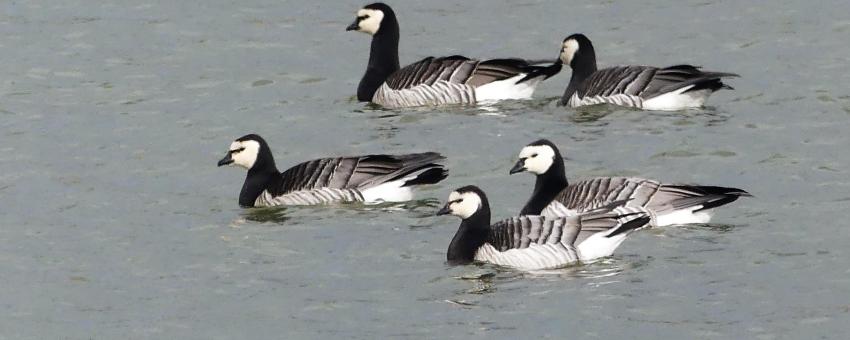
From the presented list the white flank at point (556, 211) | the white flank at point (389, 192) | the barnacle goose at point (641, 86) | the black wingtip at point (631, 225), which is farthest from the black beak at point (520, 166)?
the barnacle goose at point (641, 86)

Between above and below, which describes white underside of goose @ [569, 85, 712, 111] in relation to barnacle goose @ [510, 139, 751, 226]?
below

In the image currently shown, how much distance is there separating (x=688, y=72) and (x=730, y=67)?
3803mm

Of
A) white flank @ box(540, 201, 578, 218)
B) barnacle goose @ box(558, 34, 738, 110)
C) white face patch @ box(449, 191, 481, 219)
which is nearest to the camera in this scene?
white face patch @ box(449, 191, 481, 219)

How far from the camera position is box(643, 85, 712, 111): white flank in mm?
24672

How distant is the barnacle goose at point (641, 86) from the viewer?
24297mm

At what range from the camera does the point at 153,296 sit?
17.2 m

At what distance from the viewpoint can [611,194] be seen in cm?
1916

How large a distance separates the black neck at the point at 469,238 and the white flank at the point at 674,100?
694cm

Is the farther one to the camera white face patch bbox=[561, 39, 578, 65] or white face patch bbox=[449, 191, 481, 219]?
white face patch bbox=[561, 39, 578, 65]

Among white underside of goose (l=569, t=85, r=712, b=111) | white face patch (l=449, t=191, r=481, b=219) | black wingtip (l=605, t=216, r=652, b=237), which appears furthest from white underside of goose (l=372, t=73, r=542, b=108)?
black wingtip (l=605, t=216, r=652, b=237)

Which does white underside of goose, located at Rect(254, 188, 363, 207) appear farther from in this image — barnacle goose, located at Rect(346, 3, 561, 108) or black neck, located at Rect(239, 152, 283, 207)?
barnacle goose, located at Rect(346, 3, 561, 108)

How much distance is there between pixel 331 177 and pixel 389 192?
726 mm

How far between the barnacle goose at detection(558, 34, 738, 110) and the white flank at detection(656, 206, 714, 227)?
4.99 m

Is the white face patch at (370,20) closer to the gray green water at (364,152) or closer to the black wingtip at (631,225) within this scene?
the gray green water at (364,152)
